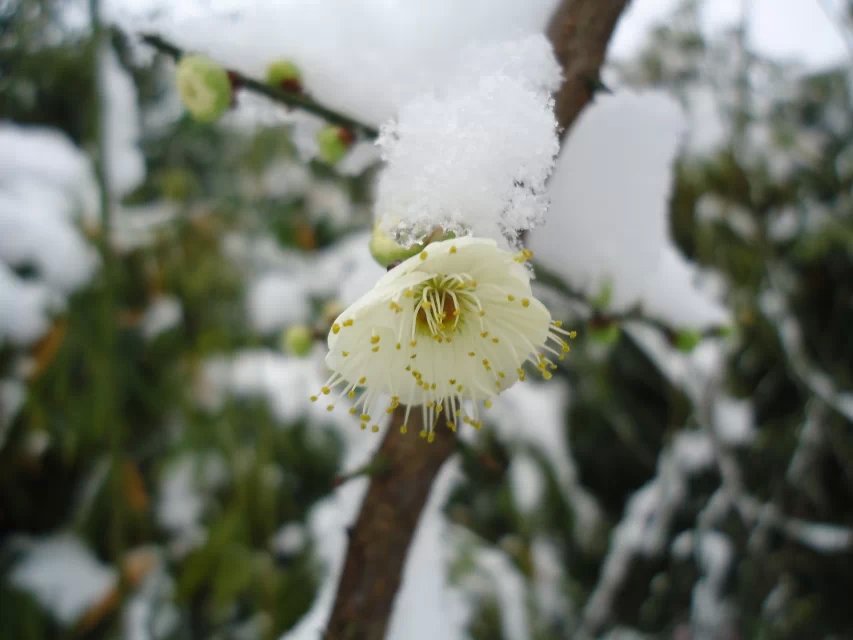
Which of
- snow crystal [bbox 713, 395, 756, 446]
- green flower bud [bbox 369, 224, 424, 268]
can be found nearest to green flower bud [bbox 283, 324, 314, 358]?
green flower bud [bbox 369, 224, 424, 268]

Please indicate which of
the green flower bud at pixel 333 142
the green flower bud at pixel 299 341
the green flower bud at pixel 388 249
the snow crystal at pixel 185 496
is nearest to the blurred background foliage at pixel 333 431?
the snow crystal at pixel 185 496

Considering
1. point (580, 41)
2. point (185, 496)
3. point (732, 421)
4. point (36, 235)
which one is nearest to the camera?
point (580, 41)

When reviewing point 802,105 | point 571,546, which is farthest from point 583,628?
point 802,105

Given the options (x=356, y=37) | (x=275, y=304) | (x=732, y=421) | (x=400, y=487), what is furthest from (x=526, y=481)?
(x=356, y=37)

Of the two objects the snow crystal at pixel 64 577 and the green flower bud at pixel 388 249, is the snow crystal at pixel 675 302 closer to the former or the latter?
the green flower bud at pixel 388 249

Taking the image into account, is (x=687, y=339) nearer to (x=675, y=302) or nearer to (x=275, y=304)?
(x=675, y=302)

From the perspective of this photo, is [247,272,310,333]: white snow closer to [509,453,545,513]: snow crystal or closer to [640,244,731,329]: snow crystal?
[509,453,545,513]: snow crystal
